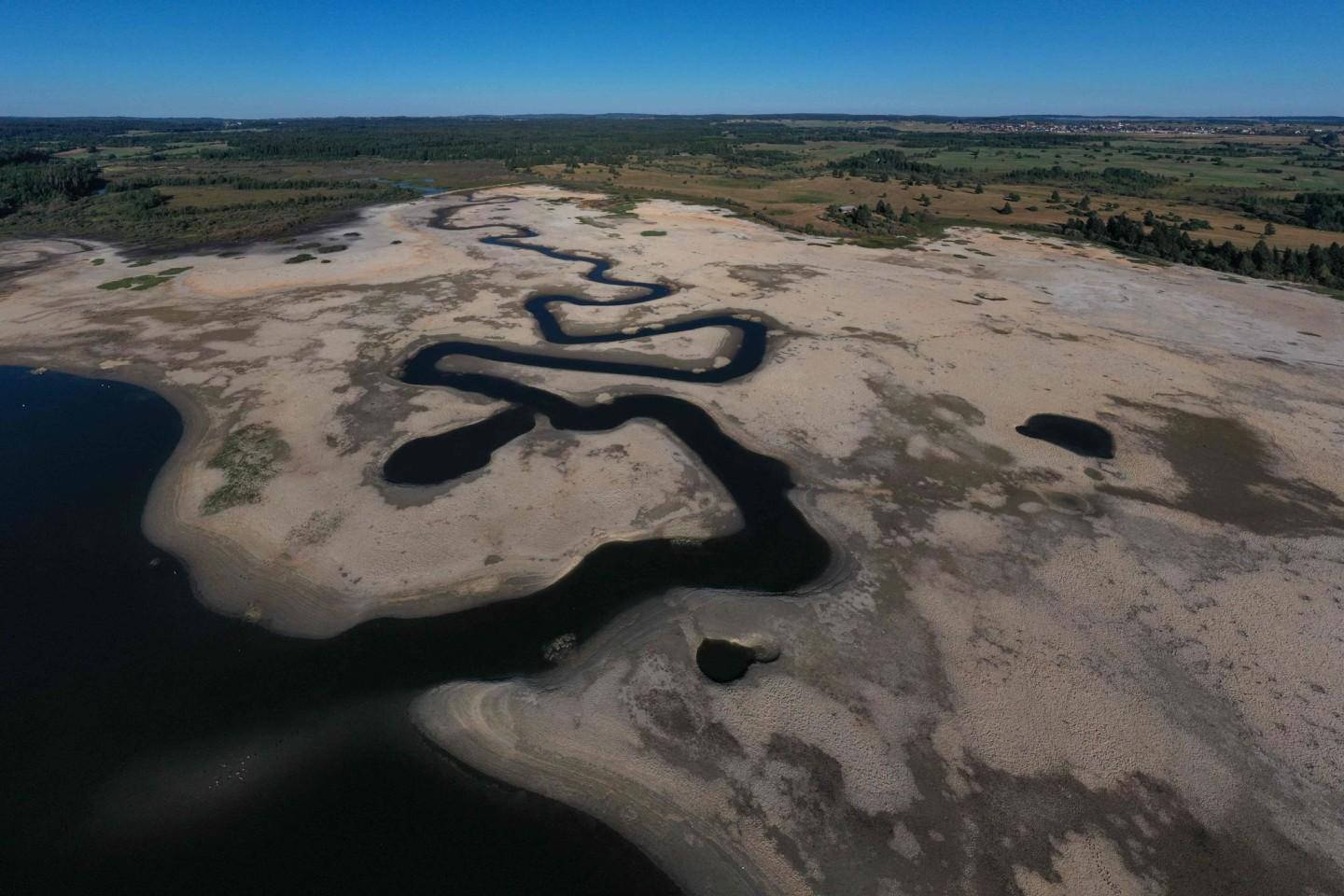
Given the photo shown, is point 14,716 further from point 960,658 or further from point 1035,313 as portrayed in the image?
point 1035,313

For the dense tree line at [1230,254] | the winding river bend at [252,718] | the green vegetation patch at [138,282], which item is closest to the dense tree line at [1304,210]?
the dense tree line at [1230,254]

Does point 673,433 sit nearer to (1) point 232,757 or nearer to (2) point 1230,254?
(1) point 232,757

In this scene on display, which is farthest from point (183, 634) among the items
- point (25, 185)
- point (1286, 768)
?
point (25, 185)

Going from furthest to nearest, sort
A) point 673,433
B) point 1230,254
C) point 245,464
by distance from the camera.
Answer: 1. point 1230,254
2. point 673,433
3. point 245,464

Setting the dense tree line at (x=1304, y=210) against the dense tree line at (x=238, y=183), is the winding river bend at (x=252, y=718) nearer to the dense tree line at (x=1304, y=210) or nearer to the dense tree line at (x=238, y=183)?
the dense tree line at (x=1304, y=210)

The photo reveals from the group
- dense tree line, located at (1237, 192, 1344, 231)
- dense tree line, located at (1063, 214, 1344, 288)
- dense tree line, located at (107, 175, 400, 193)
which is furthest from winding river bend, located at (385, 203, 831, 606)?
dense tree line, located at (107, 175, 400, 193)

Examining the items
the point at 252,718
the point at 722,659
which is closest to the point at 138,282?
the point at 252,718
